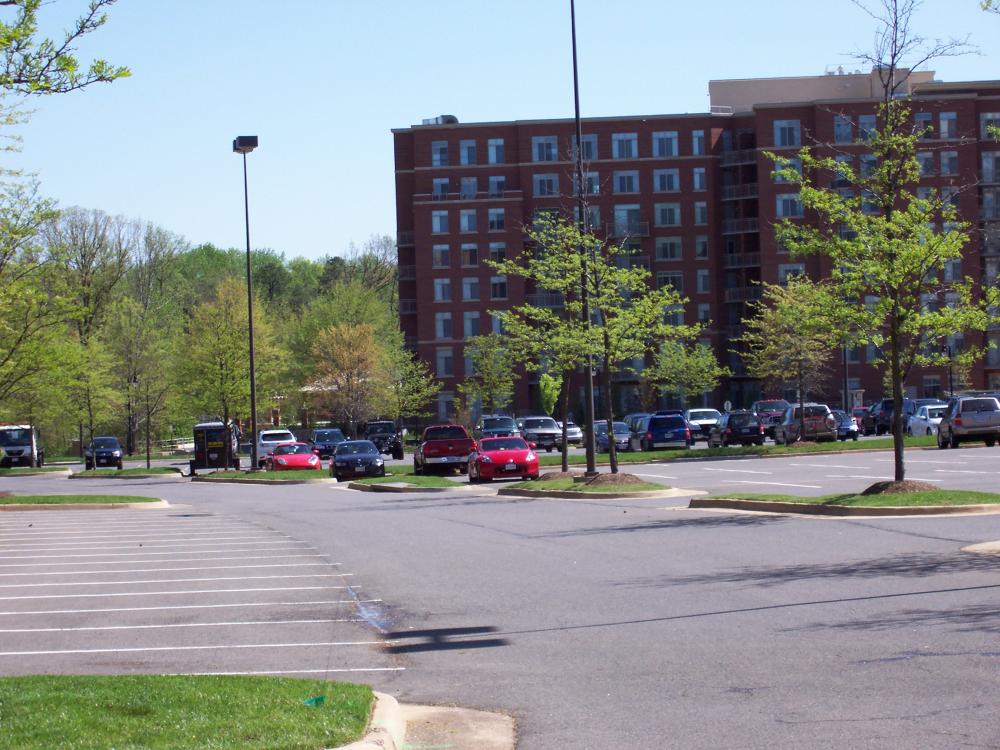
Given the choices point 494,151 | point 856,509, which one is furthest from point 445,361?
point 856,509

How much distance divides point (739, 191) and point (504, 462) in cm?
5227

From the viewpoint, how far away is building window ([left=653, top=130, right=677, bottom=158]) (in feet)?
275

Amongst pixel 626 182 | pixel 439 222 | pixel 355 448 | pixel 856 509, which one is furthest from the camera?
pixel 439 222

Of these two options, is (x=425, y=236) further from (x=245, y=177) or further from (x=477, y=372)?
(x=245, y=177)

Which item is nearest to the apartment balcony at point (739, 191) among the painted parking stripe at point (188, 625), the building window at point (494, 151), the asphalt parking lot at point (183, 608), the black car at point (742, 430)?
the building window at point (494, 151)

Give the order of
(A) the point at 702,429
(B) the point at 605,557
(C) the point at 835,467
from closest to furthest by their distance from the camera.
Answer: (B) the point at 605,557 < (C) the point at 835,467 < (A) the point at 702,429

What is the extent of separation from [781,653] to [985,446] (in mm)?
37314

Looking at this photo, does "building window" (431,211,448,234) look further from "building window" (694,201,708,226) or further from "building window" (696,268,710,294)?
"building window" (696,268,710,294)

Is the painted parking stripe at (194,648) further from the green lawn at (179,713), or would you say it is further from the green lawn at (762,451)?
the green lawn at (762,451)

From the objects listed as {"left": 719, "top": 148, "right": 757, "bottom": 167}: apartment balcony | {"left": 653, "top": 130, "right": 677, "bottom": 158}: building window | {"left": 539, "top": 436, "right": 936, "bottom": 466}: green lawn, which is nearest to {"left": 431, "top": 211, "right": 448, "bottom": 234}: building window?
{"left": 653, "top": 130, "right": 677, "bottom": 158}: building window

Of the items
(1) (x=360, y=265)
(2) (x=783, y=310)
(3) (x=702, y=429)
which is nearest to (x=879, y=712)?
(2) (x=783, y=310)

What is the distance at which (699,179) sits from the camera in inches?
3324

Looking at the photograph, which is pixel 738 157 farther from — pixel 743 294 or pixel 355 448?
pixel 355 448

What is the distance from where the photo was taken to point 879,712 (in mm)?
7480
